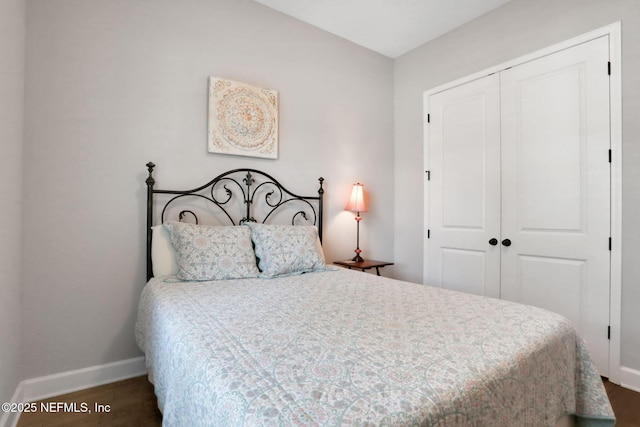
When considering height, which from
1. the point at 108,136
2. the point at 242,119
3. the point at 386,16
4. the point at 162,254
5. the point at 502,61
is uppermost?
the point at 386,16

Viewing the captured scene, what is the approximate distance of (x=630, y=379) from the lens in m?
2.00

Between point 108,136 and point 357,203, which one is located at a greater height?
point 108,136

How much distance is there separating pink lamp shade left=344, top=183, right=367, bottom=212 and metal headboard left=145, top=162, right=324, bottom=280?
0.31 m

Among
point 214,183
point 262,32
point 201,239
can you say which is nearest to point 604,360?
point 201,239

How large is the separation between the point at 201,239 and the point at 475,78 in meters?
2.66

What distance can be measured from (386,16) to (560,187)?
2.00 m

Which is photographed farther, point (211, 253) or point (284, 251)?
point (284, 251)

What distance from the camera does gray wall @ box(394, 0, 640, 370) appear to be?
2.00m

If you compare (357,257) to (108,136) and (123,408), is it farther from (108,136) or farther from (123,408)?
(108,136)

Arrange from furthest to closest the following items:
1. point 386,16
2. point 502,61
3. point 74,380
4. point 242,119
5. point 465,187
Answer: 1. point 465,187
2. point 386,16
3. point 502,61
4. point 242,119
5. point 74,380

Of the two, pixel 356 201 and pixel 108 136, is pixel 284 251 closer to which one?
pixel 356 201

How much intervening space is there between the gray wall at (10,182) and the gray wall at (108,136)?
10cm

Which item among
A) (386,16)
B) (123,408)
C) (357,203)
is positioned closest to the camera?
(123,408)

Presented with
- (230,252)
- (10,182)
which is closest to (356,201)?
(230,252)
